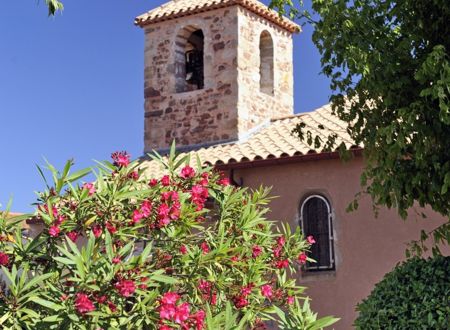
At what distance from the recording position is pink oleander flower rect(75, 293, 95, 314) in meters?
4.91

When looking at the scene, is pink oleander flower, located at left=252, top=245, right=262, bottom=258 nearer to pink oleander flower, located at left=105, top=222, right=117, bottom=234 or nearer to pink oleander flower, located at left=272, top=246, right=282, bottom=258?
pink oleander flower, located at left=272, top=246, right=282, bottom=258

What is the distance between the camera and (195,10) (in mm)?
16812

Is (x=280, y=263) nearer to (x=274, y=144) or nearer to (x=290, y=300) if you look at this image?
(x=290, y=300)

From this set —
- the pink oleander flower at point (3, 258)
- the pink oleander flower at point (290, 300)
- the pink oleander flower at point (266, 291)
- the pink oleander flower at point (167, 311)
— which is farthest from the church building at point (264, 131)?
the pink oleander flower at point (3, 258)

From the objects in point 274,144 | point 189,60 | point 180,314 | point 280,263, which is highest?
point 189,60

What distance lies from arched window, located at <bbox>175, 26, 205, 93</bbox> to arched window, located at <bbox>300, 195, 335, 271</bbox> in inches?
217

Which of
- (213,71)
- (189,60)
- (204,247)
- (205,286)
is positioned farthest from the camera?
Answer: (189,60)

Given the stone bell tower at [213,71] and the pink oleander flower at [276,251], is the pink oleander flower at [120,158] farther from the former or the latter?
the stone bell tower at [213,71]

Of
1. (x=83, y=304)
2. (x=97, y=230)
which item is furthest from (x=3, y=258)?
(x=83, y=304)

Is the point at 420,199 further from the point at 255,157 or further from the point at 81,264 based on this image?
the point at 255,157

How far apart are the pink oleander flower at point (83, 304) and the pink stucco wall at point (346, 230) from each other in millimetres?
7831

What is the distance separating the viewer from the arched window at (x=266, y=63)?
17.5 m

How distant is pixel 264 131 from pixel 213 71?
1.96 metres

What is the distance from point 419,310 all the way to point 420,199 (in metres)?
1.20
